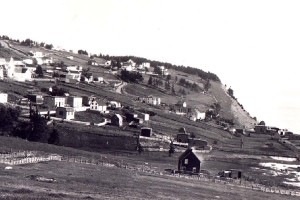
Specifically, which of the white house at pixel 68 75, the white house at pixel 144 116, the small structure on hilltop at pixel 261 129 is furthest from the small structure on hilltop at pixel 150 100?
the small structure on hilltop at pixel 261 129

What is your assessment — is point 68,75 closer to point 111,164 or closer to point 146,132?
point 146,132

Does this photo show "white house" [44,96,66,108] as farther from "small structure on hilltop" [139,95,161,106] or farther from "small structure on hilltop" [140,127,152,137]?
"small structure on hilltop" [139,95,161,106]

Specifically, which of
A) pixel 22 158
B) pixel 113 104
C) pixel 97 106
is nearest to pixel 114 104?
pixel 113 104

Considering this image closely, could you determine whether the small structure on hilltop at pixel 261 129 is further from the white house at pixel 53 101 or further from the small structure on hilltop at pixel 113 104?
the white house at pixel 53 101

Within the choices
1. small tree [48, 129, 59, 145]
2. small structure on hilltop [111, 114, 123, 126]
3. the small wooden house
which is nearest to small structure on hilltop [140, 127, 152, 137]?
the small wooden house

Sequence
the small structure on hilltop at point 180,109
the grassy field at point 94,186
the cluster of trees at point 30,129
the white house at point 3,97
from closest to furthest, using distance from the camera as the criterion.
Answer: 1. the grassy field at point 94,186
2. the cluster of trees at point 30,129
3. the white house at point 3,97
4. the small structure on hilltop at point 180,109
